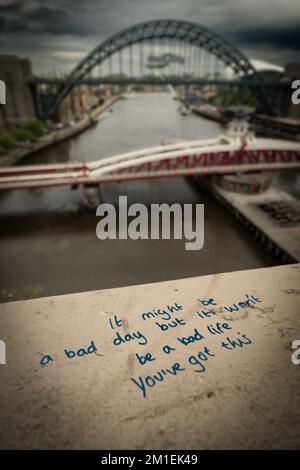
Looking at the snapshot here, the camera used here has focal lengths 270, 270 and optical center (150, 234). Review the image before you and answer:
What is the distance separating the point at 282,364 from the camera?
2.92 m

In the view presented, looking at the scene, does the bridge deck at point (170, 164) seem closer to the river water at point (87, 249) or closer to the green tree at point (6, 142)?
the river water at point (87, 249)

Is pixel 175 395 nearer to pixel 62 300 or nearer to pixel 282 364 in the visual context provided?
pixel 282 364

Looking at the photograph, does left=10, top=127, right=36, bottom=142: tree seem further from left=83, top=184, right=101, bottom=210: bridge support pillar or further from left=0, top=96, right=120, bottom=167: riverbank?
left=83, top=184, right=101, bottom=210: bridge support pillar

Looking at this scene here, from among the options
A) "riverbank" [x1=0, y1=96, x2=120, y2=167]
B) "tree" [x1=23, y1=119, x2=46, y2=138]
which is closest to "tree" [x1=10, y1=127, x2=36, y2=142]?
"riverbank" [x1=0, y1=96, x2=120, y2=167]

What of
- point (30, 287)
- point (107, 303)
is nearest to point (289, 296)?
point (107, 303)

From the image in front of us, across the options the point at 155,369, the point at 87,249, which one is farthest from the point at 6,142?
the point at 155,369

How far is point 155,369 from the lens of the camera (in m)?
2.90

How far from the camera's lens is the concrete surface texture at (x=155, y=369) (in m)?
2.34

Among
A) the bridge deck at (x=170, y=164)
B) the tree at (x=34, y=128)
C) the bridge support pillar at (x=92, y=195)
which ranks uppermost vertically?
the tree at (x=34, y=128)

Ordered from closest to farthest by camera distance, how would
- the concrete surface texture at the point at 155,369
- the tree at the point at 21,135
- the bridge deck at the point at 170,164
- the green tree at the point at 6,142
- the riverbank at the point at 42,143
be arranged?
the concrete surface texture at the point at 155,369
the bridge deck at the point at 170,164
the riverbank at the point at 42,143
the green tree at the point at 6,142
the tree at the point at 21,135

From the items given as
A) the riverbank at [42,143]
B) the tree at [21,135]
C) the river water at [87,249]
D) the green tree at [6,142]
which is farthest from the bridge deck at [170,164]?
the tree at [21,135]

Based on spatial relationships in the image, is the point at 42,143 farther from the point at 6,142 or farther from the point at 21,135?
the point at 6,142

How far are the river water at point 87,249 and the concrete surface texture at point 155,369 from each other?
332 inches

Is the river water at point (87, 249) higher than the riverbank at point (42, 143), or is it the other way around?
the riverbank at point (42, 143)
